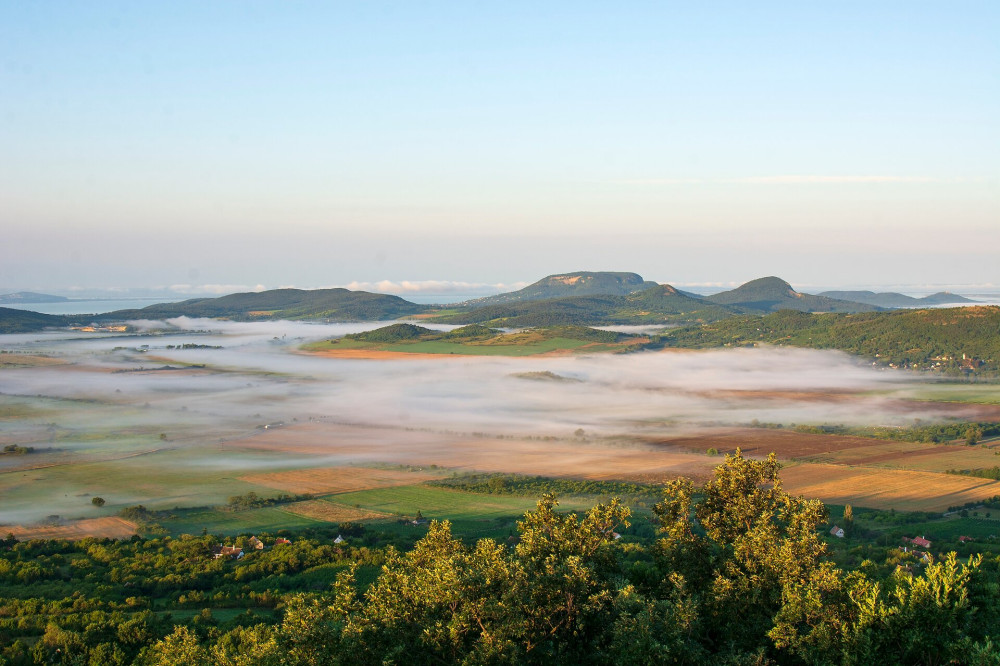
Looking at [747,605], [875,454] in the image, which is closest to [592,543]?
[747,605]

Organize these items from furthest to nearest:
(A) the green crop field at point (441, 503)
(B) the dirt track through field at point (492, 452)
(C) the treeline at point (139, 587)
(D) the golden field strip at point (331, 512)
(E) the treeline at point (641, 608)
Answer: (B) the dirt track through field at point (492, 452), (A) the green crop field at point (441, 503), (D) the golden field strip at point (331, 512), (C) the treeline at point (139, 587), (E) the treeline at point (641, 608)

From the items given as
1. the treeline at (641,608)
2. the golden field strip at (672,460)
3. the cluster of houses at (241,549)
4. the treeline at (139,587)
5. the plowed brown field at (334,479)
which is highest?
the treeline at (641,608)

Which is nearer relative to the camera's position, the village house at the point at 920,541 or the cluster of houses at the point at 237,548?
the cluster of houses at the point at 237,548

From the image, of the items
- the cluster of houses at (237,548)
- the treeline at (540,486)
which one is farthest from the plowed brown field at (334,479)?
the cluster of houses at (237,548)

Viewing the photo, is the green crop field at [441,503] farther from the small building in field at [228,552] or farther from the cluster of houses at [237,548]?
the small building in field at [228,552]

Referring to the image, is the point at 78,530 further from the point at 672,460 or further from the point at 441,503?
the point at 672,460

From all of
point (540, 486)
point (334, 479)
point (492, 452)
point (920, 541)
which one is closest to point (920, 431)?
point (492, 452)

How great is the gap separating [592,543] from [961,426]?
95.1 meters

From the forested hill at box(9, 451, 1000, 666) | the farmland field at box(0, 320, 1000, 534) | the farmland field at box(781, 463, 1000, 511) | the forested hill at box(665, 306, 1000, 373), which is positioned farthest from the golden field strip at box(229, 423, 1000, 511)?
the forested hill at box(665, 306, 1000, 373)

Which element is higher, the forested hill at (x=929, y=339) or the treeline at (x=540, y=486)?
the forested hill at (x=929, y=339)

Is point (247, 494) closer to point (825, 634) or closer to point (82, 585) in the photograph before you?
point (82, 585)

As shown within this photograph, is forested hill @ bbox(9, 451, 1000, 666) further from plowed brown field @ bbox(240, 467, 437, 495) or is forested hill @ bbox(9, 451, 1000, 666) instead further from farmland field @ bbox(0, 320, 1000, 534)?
plowed brown field @ bbox(240, 467, 437, 495)

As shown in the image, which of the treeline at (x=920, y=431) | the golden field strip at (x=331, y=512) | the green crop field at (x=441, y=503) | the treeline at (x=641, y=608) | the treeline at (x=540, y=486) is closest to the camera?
the treeline at (x=641, y=608)

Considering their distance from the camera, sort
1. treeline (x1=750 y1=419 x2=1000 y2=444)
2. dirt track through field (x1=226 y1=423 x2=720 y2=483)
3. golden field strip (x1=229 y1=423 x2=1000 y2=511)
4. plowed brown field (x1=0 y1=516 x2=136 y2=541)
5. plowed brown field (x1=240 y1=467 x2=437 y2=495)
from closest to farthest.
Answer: plowed brown field (x1=0 y1=516 x2=136 y2=541), golden field strip (x1=229 y1=423 x2=1000 y2=511), plowed brown field (x1=240 y1=467 x2=437 y2=495), dirt track through field (x1=226 y1=423 x2=720 y2=483), treeline (x1=750 y1=419 x2=1000 y2=444)
